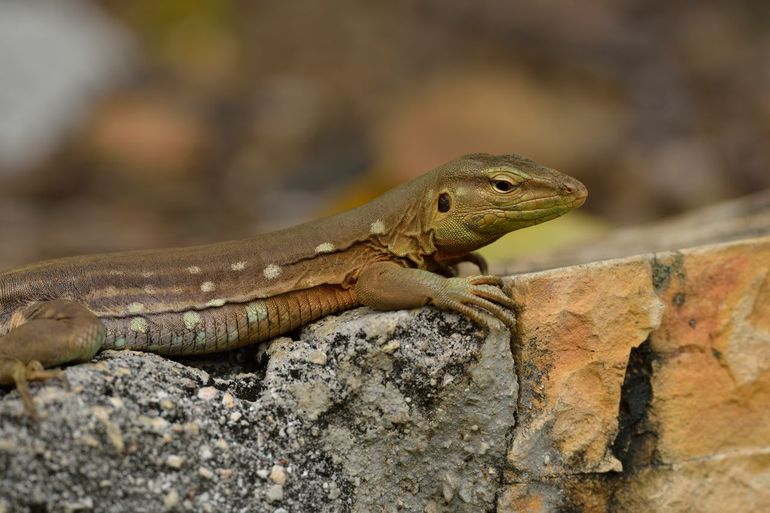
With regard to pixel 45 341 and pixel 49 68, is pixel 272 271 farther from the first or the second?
pixel 49 68

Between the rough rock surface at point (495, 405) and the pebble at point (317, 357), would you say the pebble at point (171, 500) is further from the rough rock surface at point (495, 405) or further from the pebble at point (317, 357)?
the pebble at point (317, 357)

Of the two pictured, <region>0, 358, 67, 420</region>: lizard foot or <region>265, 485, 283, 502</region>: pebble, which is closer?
<region>0, 358, 67, 420</region>: lizard foot

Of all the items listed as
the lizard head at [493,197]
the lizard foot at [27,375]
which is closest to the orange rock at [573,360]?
the lizard head at [493,197]

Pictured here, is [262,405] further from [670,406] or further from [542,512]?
[670,406]

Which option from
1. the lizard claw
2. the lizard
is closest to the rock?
the lizard claw

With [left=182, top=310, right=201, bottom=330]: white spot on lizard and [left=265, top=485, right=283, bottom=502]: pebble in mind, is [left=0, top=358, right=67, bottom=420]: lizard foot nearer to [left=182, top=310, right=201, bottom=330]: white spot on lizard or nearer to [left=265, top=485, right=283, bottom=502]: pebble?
[left=182, top=310, right=201, bottom=330]: white spot on lizard

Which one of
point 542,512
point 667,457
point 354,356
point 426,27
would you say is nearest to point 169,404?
point 354,356
